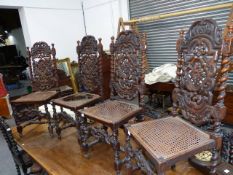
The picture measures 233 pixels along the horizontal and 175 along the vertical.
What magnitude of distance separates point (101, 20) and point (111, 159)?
2.79 meters

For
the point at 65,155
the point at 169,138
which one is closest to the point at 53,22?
the point at 65,155

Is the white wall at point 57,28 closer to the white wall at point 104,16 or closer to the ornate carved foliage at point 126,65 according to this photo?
the white wall at point 104,16

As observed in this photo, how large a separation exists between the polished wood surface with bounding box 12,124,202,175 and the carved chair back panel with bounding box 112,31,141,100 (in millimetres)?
619

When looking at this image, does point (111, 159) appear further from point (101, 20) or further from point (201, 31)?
point (101, 20)

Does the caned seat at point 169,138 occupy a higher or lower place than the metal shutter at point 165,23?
lower

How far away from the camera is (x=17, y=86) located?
18.2ft

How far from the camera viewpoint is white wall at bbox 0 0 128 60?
3.48 meters

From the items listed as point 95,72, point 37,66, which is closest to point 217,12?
point 95,72

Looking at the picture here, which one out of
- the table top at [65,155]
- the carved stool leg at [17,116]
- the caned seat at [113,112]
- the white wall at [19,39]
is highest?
the white wall at [19,39]

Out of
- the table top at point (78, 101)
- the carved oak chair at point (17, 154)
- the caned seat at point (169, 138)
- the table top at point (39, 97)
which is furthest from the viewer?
the table top at point (39, 97)


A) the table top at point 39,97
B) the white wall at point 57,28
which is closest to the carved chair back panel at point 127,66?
the table top at point 39,97

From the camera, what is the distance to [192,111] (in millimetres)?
1359

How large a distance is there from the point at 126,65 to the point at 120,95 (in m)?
0.30

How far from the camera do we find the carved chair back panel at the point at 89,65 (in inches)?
84.7
